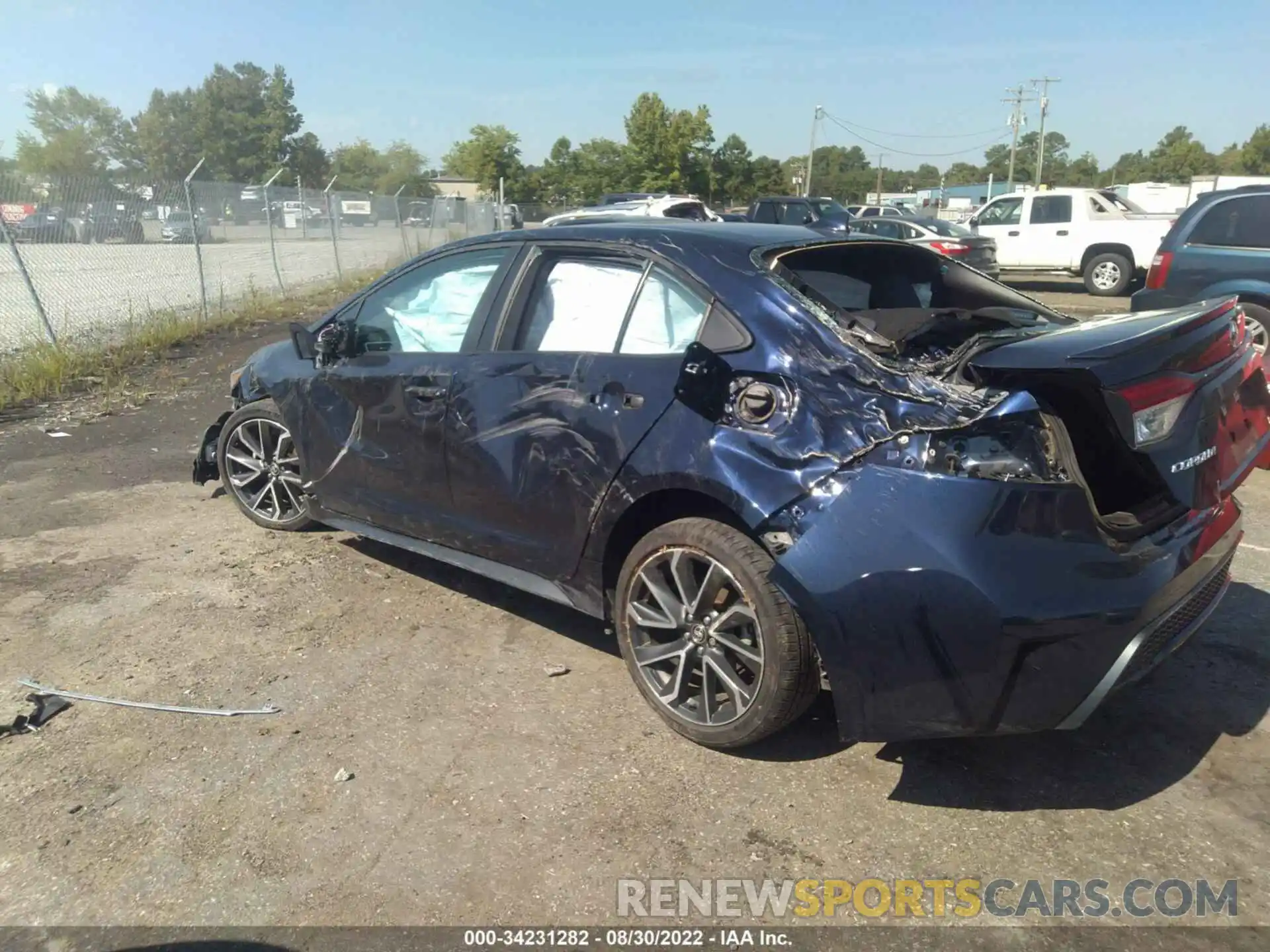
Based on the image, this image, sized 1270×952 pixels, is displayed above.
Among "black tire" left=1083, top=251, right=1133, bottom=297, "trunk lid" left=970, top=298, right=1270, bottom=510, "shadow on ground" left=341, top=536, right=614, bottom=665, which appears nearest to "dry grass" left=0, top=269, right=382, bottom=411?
"shadow on ground" left=341, top=536, right=614, bottom=665

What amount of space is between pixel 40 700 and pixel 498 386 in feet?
6.75

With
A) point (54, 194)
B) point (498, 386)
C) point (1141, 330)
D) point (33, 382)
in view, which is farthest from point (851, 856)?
point (54, 194)

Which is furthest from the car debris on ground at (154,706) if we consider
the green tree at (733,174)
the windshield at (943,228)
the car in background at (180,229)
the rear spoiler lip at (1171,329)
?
the green tree at (733,174)

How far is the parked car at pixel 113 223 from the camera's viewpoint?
10930 millimetres

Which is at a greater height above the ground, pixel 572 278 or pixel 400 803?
pixel 572 278

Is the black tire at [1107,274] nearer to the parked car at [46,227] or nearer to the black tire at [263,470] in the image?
the black tire at [263,470]

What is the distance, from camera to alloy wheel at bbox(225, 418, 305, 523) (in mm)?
4977

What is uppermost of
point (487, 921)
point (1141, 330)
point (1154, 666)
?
point (1141, 330)

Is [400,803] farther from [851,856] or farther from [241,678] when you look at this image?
[851,856]

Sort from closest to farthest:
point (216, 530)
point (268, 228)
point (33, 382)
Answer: point (216, 530) < point (33, 382) < point (268, 228)

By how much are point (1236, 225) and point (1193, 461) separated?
690 centimetres

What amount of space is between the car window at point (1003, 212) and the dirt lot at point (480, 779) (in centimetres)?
1551

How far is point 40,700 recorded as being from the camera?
343 centimetres

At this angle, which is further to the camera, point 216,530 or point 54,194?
point 54,194
